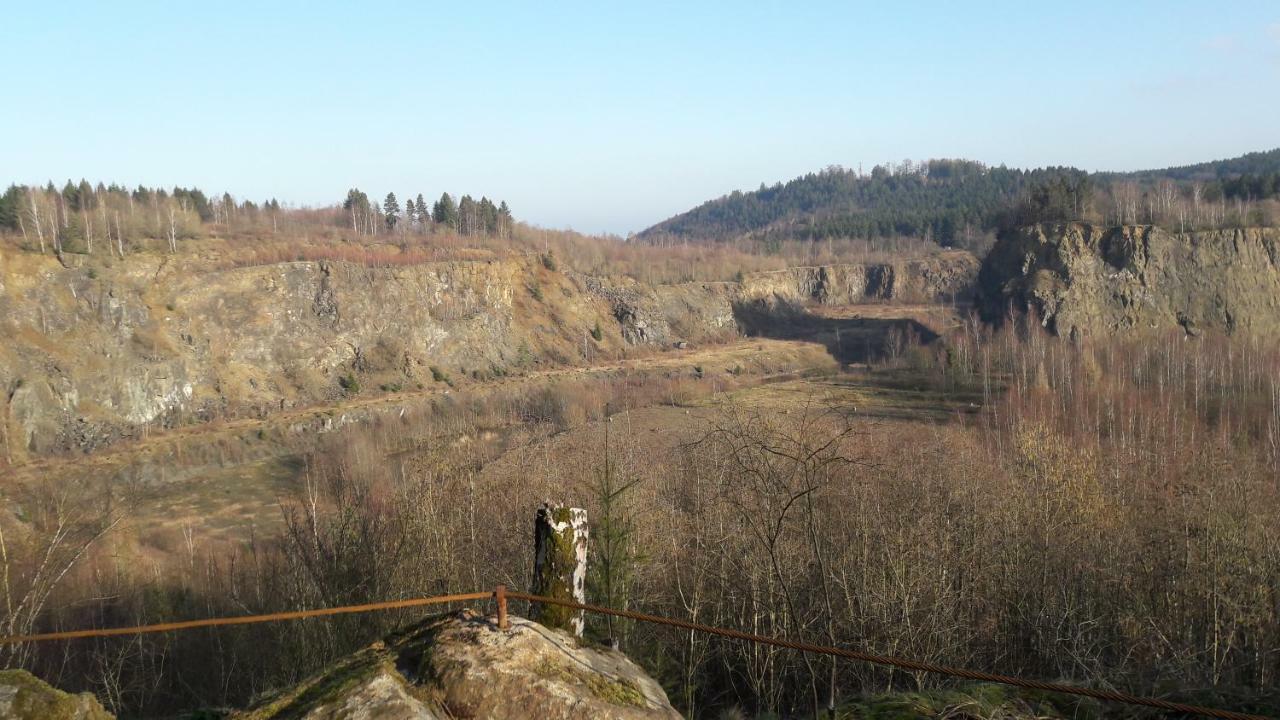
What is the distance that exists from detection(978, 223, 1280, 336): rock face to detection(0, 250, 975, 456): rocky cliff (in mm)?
39749

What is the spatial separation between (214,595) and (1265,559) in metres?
25.2

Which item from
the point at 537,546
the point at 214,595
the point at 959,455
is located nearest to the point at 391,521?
the point at 214,595

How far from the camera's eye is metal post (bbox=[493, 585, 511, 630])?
14.3 ft

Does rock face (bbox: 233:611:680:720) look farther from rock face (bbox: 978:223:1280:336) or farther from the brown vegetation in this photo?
rock face (bbox: 978:223:1280:336)

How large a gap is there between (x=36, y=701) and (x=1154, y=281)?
8608cm

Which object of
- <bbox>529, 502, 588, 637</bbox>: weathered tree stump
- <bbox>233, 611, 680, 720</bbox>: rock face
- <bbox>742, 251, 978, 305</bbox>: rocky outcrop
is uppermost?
<bbox>742, 251, 978, 305</bbox>: rocky outcrop

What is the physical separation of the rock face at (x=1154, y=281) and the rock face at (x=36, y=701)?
8085cm

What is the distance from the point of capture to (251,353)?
2435 inches

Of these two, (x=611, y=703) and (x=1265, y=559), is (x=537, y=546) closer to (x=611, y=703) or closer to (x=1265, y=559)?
(x=611, y=703)

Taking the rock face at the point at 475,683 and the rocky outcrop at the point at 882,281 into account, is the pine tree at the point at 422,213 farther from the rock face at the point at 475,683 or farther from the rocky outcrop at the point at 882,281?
the rock face at the point at 475,683

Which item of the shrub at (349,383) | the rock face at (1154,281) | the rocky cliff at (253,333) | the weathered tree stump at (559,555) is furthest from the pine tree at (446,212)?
the weathered tree stump at (559,555)

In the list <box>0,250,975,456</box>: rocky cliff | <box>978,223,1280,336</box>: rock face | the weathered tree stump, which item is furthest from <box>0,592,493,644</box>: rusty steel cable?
<box>978,223,1280,336</box>: rock face

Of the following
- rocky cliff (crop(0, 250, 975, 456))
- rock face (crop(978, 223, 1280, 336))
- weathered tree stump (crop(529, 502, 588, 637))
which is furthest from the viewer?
rock face (crop(978, 223, 1280, 336))

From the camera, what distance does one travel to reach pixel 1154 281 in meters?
74.2
